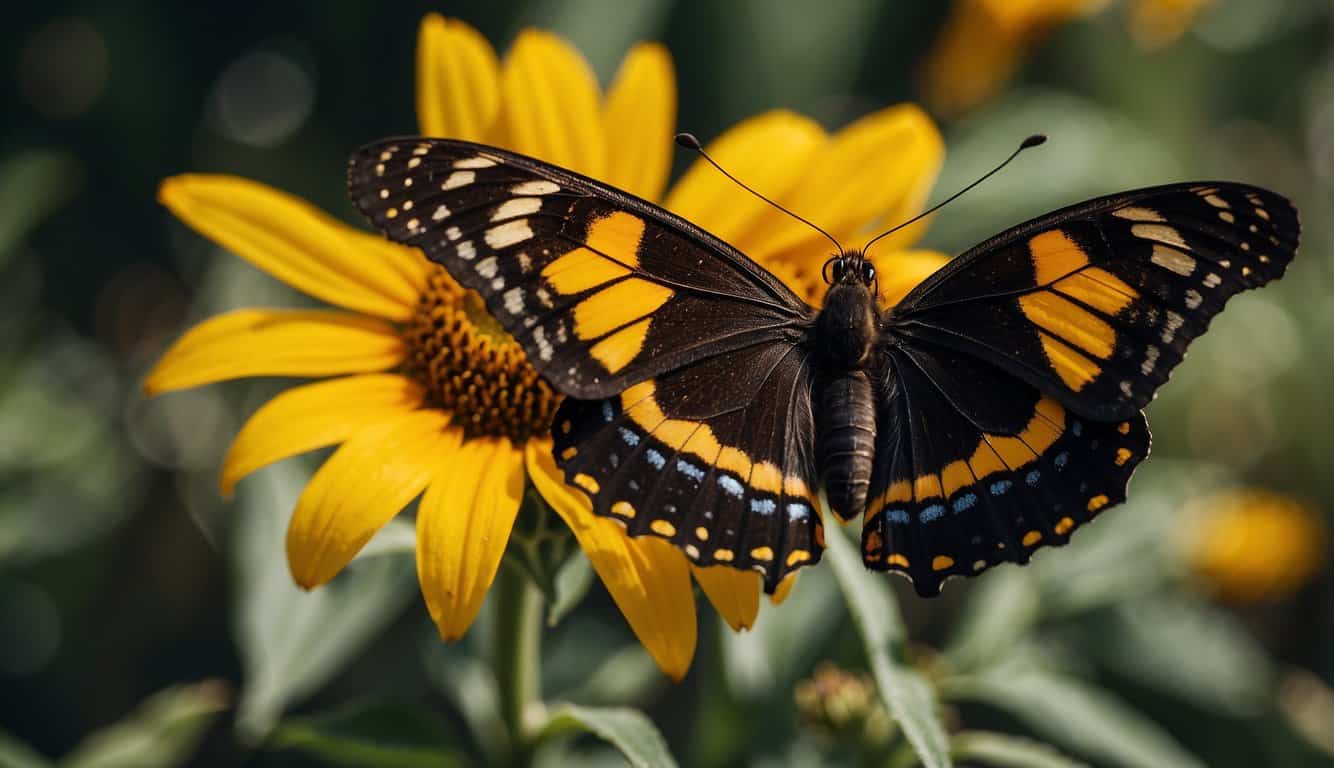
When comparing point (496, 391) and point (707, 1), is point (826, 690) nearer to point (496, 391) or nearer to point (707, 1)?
point (496, 391)

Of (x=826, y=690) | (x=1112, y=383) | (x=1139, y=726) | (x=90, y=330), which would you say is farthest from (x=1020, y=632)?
(x=90, y=330)

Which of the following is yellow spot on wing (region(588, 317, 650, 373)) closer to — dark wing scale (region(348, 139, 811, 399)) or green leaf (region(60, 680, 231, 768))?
dark wing scale (region(348, 139, 811, 399))

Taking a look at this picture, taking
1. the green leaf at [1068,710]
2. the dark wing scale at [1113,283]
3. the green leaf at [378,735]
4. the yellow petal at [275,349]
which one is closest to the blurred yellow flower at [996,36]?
the dark wing scale at [1113,283]

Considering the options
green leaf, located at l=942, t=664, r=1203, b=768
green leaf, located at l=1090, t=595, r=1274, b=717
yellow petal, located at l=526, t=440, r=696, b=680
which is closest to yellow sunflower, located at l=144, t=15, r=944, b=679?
yellow petal, located at l=526, t=440, r=696, b=680

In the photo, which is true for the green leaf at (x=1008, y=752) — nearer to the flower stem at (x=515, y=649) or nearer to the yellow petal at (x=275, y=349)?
the flower stem at (x=515, y=649)

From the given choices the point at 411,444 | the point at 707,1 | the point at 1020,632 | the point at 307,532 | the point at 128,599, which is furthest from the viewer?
the point at 707,1

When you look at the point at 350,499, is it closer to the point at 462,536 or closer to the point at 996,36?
the point at 462,536
